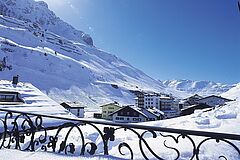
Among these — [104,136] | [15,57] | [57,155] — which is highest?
[15,57]

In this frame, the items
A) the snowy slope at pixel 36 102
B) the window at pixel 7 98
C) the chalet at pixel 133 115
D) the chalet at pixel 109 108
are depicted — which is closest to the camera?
the snowy slope at pixel 36 102

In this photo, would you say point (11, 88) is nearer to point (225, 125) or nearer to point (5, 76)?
point (225, 125)

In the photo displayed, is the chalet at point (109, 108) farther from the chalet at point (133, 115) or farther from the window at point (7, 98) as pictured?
the window at point (7, 98)

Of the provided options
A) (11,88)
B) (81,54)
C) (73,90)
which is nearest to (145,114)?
(11,88)

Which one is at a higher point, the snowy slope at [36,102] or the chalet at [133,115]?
the snowy slope at [36,102]

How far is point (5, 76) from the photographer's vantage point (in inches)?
2881

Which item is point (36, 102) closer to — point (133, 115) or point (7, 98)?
point (7, 98)

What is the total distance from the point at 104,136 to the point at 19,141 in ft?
5.27

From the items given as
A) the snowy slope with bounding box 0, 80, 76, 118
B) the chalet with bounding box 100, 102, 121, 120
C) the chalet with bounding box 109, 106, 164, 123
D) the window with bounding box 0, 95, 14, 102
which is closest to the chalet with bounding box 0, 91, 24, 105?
the window with bounding box 0, 95, 14, 102

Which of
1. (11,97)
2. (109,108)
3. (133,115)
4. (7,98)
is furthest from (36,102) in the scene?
(109,108)

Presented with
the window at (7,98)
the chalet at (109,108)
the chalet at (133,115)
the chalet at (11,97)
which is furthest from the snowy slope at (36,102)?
the chalet at (109,108)

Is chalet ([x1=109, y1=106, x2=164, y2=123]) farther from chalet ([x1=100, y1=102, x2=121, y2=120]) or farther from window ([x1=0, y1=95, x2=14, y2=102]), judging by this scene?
window ([x1=0, y1=95, x2=14, y2=102])

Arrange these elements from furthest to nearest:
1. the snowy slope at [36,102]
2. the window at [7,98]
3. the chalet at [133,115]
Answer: the chalet at [133,115], the window at [7,98], the snowy slope at [36,102]

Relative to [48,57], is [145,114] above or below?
below
